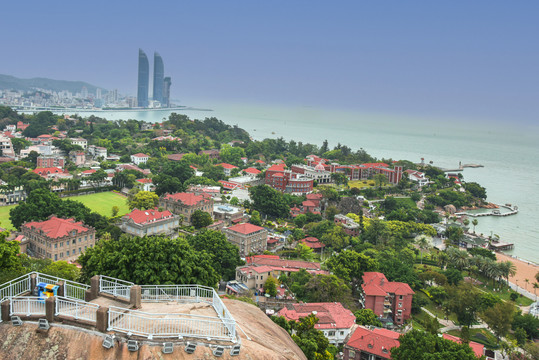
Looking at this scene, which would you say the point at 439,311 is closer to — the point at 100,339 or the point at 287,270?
the point at 287,270

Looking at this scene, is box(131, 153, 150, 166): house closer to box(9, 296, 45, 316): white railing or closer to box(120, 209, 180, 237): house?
box(120, 209, 180, 237): house

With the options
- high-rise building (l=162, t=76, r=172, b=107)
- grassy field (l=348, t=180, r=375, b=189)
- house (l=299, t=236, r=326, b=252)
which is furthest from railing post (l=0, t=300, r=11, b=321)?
high-rise building (l=162, t=76, r=172, b=107)

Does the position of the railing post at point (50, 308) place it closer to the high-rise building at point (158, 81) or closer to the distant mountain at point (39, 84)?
the high-rise building at point (158, 81)

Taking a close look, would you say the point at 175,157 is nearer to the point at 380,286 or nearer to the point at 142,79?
the point at 380,286

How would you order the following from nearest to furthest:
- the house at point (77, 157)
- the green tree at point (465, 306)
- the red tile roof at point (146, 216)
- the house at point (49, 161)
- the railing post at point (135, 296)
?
the railing post at point (135, 296) → the green tree at point (465, 306) → the red tile roof at point (146, 216) → the house at point (49, 161) → the house at point (77, 157)

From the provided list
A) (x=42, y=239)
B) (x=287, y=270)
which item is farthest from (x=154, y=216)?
(x=287, y=270)

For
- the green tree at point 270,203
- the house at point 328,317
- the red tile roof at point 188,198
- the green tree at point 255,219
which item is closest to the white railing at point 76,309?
the house at point 328,317

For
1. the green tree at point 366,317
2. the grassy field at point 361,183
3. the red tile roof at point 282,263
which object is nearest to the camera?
the green tree at point 366,317
